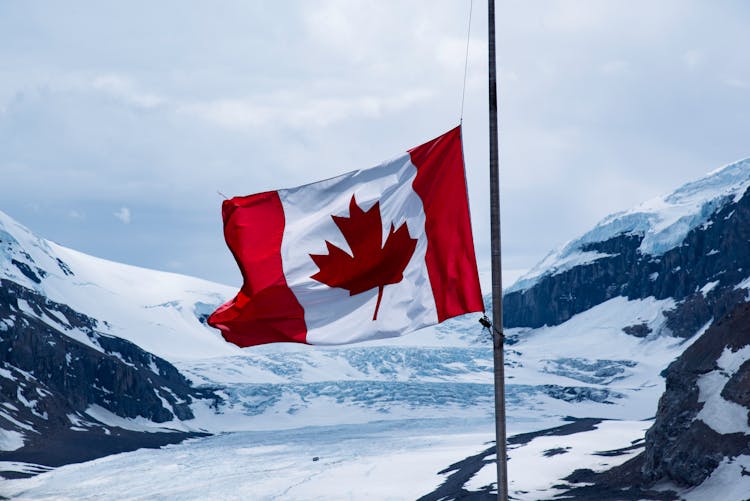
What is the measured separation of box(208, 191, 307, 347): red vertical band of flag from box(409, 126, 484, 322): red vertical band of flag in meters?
2.36

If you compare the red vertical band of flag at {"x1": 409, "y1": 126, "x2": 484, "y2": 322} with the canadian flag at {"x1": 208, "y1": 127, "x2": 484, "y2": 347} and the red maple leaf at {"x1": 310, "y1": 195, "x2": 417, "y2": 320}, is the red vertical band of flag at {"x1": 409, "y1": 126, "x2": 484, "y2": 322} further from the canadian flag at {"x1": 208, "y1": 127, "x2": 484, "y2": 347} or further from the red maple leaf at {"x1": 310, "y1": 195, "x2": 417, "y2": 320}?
the red maple leaf at {"x1": 310, "y1": 195, "x2": 417, "y2": 320}

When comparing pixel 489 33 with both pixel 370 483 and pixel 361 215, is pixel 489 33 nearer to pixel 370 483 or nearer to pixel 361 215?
pixel 361 215

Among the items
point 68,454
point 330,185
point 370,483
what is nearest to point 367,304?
point 330,185

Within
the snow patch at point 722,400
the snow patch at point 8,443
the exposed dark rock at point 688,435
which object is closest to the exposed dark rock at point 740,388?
the exposed dark rock at point 688,435

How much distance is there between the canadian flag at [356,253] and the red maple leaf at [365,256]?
0.05ft

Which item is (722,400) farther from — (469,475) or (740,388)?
(469,475)

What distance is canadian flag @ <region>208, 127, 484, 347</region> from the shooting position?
16.1m

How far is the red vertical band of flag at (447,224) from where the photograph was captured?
15.9 metres

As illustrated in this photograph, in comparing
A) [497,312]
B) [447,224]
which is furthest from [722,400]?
[497,312]

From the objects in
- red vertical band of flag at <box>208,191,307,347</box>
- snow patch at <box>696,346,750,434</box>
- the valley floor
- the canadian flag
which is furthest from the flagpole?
the valley floor

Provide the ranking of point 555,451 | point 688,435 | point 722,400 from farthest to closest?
point 555,451
point 722,400
point 688,435

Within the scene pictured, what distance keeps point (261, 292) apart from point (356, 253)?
1667mm

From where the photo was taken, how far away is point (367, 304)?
54.5 ft

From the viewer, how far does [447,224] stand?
634 inches
